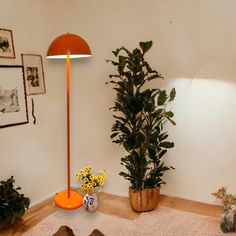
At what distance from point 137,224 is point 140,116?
978 millimetres

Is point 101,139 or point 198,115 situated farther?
point 101,139

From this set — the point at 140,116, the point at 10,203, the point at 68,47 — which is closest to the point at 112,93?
the point at 140,116

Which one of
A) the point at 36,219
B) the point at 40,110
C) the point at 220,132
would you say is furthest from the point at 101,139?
the point at 220,132

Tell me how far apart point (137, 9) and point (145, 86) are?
798 millimetres

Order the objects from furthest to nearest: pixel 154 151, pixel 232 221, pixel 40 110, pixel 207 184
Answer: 1. pixel 40 110
2. pixel 207 184
3. pixel 154 151
4. pixel 232 221

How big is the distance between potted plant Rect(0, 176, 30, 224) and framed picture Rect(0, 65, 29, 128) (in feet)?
1.88

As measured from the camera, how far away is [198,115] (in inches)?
112

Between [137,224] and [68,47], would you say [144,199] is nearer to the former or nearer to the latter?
[137,224]

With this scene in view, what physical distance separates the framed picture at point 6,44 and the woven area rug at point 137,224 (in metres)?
1.61

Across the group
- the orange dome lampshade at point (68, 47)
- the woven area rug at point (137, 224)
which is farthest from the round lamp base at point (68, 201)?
the orange dome lampshade at point (68, 47)

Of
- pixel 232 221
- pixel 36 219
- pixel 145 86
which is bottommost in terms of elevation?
pixel 36 219

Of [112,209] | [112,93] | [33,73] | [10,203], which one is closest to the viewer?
[10,203]

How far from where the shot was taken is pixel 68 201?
288 cm

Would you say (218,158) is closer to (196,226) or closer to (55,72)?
(196,226)
